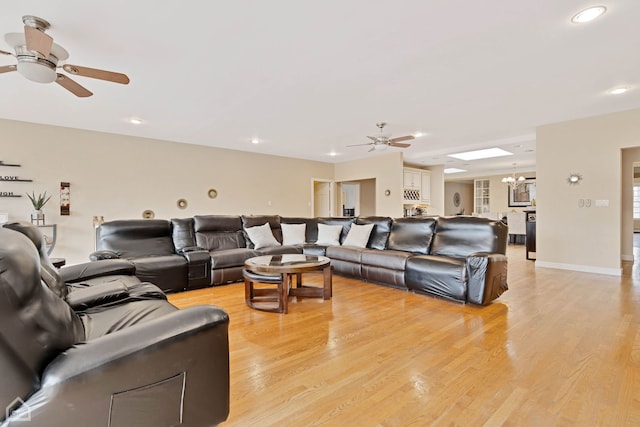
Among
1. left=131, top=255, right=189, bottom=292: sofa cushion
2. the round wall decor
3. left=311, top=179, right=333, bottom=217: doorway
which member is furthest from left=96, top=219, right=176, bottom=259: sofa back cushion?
the round wall decor

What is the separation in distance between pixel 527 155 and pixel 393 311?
6955 millimetres

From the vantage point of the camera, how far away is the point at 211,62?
115 inches

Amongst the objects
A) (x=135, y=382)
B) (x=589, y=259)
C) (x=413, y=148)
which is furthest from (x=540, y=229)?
(x=135, y=382)

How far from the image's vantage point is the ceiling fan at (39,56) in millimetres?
2090

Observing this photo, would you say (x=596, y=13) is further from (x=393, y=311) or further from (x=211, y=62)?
(x=211, y=62)

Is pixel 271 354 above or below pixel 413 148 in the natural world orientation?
below

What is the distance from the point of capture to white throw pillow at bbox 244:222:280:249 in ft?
16.4

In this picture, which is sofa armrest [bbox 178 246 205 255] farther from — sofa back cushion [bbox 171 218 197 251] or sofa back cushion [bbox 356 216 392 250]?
sofa back cushion [bbox 356 216 392 250]

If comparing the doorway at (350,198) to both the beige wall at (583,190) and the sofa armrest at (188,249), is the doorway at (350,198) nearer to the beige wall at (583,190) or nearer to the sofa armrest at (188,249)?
the beige wall at (583,190)

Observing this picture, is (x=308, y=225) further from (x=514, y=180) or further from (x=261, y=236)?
(x=514, y=180)

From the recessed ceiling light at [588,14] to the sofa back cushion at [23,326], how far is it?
357cm

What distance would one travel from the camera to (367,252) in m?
4.38

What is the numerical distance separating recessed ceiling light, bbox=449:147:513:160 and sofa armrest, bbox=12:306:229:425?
24.6 ft

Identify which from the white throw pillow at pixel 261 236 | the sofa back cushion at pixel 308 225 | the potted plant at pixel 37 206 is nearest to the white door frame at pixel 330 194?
the sofa back cushion at pixel 308 225
